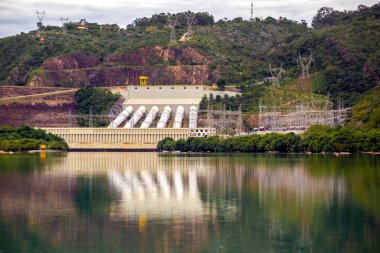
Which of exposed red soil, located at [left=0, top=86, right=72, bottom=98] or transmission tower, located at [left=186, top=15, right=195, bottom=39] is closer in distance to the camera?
exposed red soil, located at [left=0, top=86, right=72, bottom=98]

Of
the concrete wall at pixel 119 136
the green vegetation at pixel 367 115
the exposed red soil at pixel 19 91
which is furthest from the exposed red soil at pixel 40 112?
the green vegetation at pixel 367 115

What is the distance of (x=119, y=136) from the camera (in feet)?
391

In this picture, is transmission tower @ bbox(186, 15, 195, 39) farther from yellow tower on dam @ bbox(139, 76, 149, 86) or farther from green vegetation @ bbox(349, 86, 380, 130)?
green vegetation @ bbox(349, 86, 380, 130)

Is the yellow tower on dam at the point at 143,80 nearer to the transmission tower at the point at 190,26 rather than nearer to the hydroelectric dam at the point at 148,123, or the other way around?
the hydroelectric dam at the point at 148,123

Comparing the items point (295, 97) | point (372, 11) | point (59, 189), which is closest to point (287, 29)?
point (372, 11)

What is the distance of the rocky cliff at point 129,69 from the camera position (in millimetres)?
144625

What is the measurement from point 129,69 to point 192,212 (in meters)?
113

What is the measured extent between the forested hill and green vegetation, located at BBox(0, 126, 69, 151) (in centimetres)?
3503

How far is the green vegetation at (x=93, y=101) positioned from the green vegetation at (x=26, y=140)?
1610 centimetres

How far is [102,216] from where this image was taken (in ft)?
113

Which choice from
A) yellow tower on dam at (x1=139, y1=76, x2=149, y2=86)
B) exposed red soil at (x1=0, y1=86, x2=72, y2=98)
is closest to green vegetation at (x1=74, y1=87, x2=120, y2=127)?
yellow tower on dam at (x1=139, y1=76, x2=149, y2=86)

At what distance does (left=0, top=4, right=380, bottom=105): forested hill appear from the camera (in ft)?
439

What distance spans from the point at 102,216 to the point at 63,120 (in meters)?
95.0

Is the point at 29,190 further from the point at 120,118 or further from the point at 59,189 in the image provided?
the point at 120,118
